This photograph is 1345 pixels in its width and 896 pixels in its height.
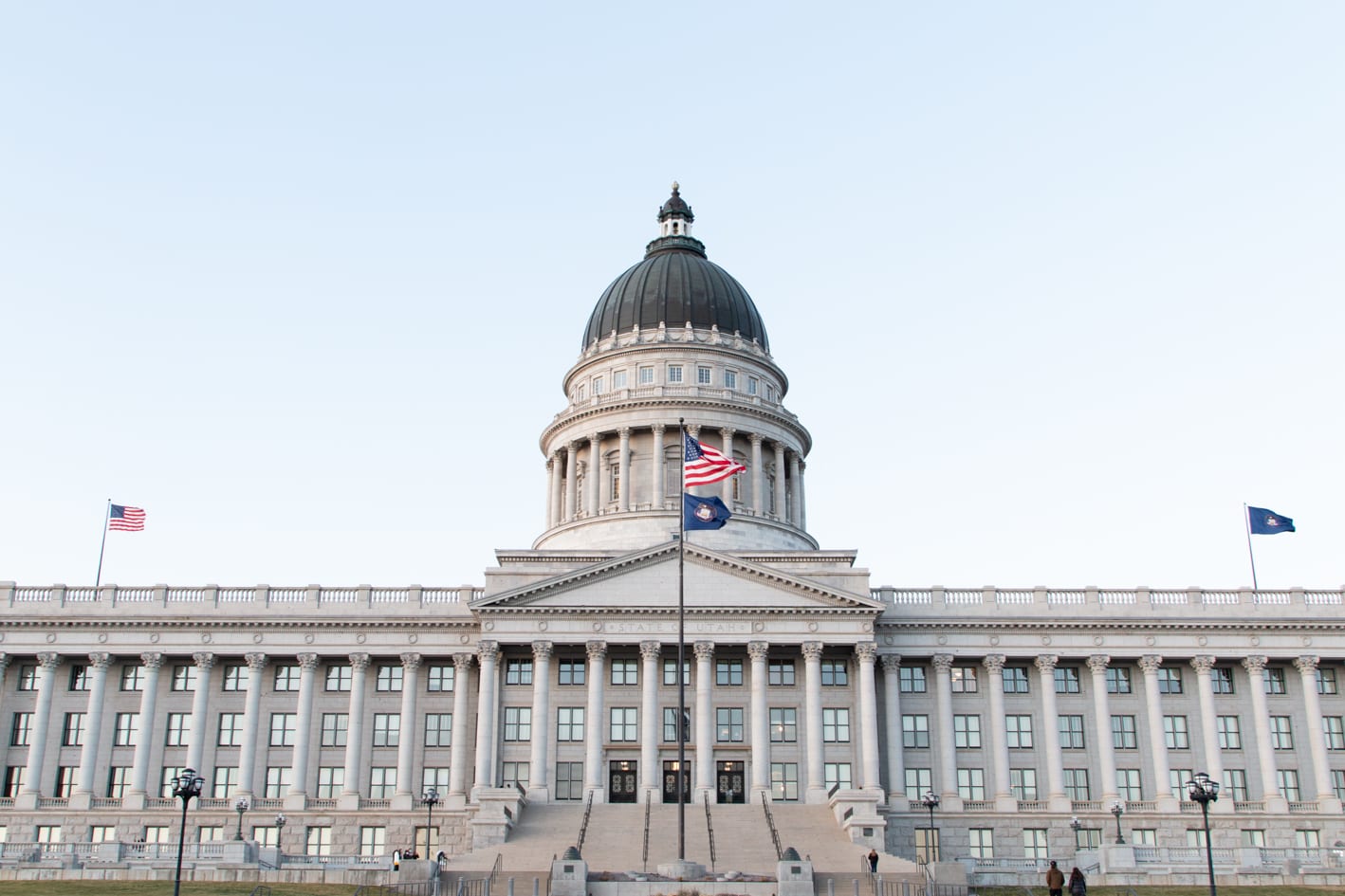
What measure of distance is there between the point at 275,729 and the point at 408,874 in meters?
27.6

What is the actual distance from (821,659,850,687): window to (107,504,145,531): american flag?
119ft

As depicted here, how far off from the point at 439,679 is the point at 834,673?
20.8 m

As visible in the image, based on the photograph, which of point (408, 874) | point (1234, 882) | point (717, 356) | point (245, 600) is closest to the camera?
point (408, 874)

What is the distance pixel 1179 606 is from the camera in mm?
71938

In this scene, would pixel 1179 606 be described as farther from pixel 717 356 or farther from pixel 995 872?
pixel 717 356

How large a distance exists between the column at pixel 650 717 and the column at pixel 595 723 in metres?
2.01

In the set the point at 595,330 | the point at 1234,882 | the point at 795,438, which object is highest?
the point at 595,330

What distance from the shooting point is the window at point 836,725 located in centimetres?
6794

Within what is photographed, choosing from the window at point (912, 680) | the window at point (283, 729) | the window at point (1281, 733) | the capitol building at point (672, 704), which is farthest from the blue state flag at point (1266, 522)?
the window at point (283, 729)

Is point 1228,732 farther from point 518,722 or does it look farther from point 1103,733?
point 518,722

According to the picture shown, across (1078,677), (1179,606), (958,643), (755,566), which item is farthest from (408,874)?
(1179,606)

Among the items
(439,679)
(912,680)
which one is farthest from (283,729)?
(912,680)

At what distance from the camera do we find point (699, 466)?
5747 cm

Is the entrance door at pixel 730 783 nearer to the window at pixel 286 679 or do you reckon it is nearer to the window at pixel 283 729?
the window at pixel 283 729
